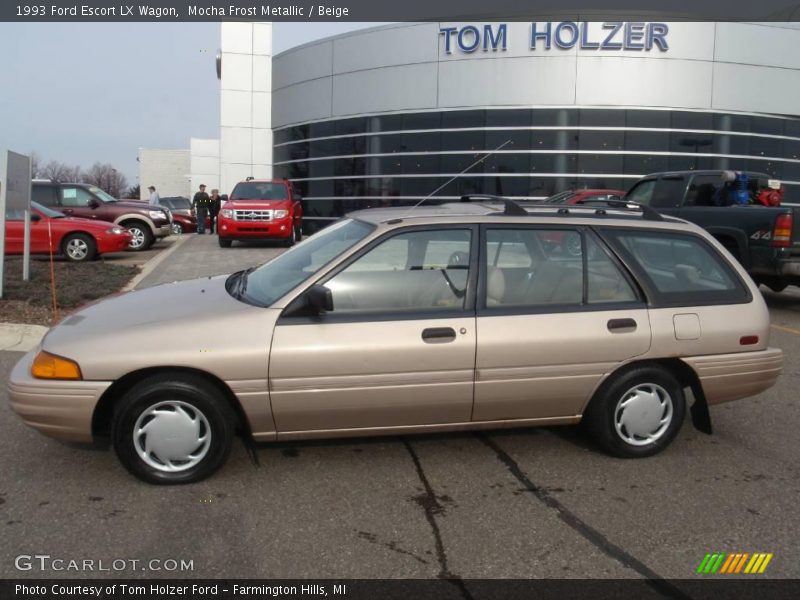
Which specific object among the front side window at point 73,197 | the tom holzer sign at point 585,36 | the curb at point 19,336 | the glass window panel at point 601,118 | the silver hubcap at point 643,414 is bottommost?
the curb at point 19,336

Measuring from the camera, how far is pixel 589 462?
14.5 ft

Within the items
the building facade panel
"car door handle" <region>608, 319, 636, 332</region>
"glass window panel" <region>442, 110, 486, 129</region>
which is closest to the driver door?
"car door handle" <region>608, 319, 636, 332</region>

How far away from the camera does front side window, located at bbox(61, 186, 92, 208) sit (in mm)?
17062

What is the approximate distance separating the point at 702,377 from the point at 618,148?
19.5 metres

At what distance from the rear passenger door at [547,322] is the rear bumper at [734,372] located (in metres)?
0.48

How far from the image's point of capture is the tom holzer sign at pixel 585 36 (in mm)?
21797

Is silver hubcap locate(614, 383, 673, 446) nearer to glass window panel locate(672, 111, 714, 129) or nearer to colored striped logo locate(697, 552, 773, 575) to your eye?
colored striped logo locate(697, 552, 773, 575)

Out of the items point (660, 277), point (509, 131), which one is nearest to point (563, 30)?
point (509, 131)

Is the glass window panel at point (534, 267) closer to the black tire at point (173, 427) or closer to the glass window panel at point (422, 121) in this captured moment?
the black tire at point (173, 427)

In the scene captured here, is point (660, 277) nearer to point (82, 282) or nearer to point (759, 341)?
point (759, 341)

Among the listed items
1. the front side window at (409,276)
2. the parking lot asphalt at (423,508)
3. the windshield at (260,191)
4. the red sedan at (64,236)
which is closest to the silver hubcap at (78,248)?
the red sedan at (64,236)

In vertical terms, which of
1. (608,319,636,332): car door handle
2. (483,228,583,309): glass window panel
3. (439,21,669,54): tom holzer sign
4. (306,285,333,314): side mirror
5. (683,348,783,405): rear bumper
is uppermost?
(439,21,669,54): tom holzer sign

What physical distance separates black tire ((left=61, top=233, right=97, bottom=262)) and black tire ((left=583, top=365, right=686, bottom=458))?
1242cm

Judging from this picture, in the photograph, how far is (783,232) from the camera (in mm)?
9234
